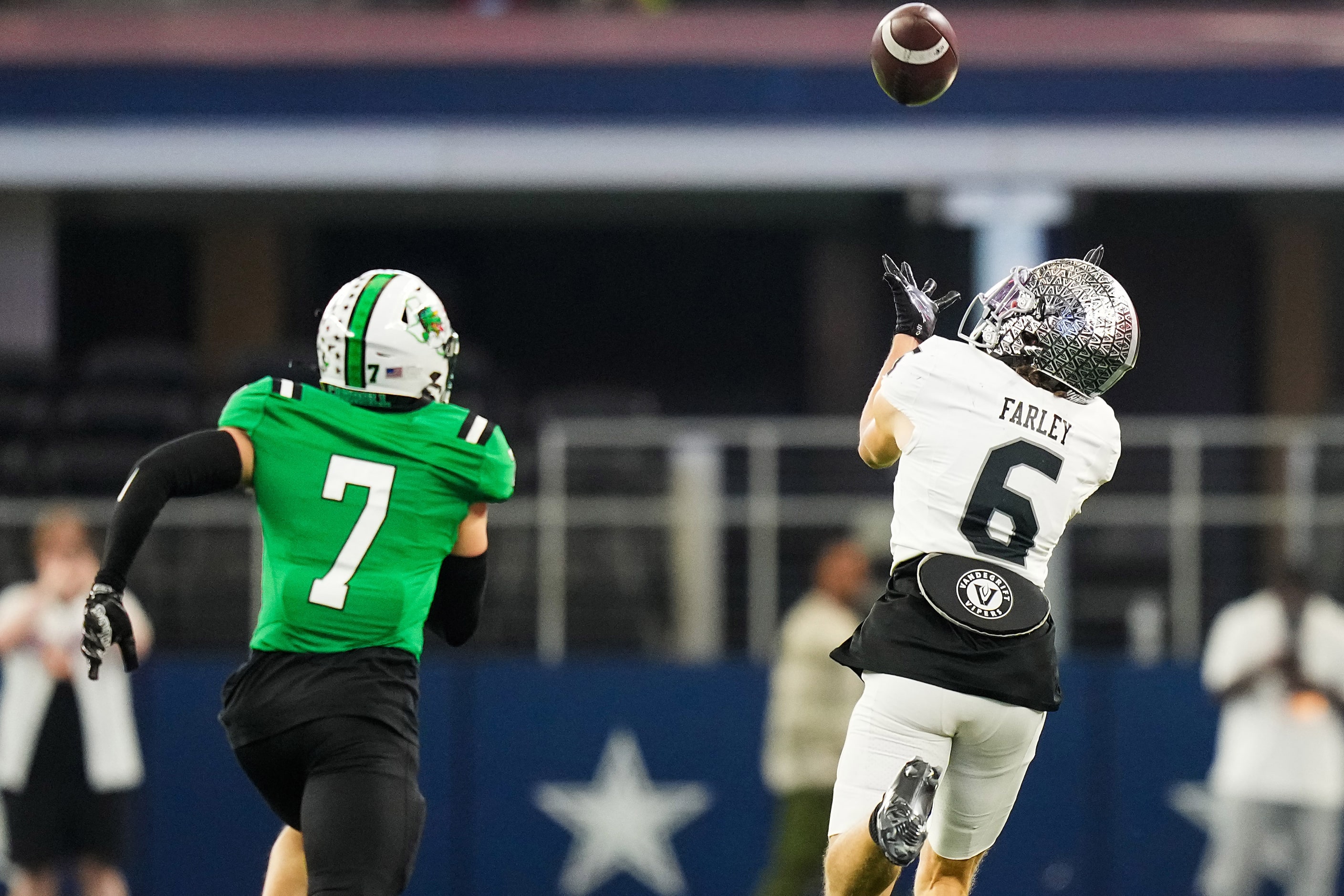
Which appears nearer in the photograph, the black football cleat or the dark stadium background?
the black football cleat

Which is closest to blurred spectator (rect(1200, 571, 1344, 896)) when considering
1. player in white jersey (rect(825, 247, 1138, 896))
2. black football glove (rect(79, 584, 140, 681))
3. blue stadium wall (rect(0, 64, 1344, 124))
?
blue stadium wall (rect(0, 64, 1344, 124))

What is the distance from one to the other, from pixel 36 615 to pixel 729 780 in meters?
4.11

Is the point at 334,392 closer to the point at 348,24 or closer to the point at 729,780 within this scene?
the point at 729,780

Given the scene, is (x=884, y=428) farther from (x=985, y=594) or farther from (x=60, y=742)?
(x=60, y=742)

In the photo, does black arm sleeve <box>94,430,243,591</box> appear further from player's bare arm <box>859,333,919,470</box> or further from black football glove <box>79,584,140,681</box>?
player's bare arm <box>859,333,919,470</box>

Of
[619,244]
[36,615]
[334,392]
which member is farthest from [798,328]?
[334,392]

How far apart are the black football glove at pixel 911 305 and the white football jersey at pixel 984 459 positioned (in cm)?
30

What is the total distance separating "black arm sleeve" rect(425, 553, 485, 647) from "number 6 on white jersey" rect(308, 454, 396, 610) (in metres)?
0.32

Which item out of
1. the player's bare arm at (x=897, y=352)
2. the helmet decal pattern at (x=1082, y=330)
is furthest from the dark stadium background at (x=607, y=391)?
the helmet decal pattern at (x=1082, y=330)

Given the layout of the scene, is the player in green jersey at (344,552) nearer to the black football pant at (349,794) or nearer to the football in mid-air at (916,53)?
the black football pant at (349,794)

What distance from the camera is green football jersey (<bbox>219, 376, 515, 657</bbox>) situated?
16.5ft

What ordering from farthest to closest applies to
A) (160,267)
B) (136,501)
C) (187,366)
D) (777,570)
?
(160,267)
(187,366)
(777,570)
(136,501)

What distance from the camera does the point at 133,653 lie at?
487 centimetres

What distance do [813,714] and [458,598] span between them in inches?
208
